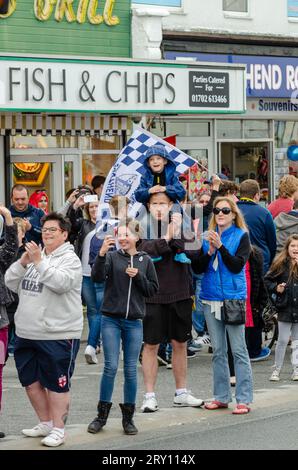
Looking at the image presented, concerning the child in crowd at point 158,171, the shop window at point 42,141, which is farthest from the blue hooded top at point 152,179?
the shop window at point 42,141

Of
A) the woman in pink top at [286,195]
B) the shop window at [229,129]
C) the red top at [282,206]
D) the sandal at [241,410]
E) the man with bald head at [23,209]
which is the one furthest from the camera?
the shop window at [229,129]

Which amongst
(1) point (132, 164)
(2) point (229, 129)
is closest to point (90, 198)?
(1) point (132, 164)

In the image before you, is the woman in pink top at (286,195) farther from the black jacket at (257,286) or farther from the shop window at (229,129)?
the shop window at (229,129)

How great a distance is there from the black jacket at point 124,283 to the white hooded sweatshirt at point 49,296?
0.55m

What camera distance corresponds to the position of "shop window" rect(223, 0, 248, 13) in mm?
24219

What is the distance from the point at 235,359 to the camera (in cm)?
1112

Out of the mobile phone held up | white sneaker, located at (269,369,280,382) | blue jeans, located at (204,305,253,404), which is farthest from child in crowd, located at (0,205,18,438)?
the mobile phone held up

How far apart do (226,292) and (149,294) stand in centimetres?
98

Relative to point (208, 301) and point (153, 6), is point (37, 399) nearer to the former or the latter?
point (208, 301)

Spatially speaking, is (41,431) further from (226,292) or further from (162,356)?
(162,356)

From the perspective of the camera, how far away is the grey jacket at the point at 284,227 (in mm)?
15250

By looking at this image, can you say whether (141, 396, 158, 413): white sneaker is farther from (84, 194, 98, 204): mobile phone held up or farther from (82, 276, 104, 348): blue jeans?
(84, 194, 98, 204): mobile phone held up

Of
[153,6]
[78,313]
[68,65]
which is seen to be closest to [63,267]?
[78,313]
